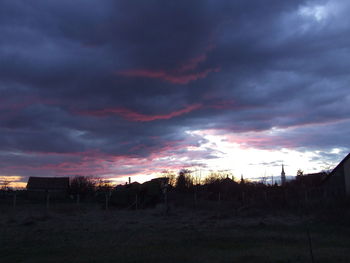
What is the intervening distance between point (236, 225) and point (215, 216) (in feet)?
16.7

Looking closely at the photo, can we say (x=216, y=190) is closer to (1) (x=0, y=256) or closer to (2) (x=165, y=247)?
(2) (x=165, y=247)

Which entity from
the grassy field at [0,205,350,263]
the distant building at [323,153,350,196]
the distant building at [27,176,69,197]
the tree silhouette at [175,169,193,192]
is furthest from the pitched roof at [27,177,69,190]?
the distant building at [323,153,350,196]

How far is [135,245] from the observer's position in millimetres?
14508

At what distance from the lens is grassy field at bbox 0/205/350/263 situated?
11969 millimetres

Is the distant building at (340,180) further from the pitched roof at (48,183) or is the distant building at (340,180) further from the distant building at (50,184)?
the pitched roof at (48,183)

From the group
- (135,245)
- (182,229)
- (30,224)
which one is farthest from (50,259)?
(30,224)

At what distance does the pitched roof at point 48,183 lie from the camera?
61406mm

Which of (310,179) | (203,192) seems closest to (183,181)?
(203,192)

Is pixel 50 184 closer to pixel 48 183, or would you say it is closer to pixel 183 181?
pixel 48 183

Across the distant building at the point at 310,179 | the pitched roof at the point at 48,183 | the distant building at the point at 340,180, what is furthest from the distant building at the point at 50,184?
the distant building at the point at 340,180

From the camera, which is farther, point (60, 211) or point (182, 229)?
point (60, 211)

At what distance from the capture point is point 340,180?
34969 millimetres

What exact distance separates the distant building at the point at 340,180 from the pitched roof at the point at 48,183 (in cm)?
4186

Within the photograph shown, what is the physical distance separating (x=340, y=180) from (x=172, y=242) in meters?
25.4
